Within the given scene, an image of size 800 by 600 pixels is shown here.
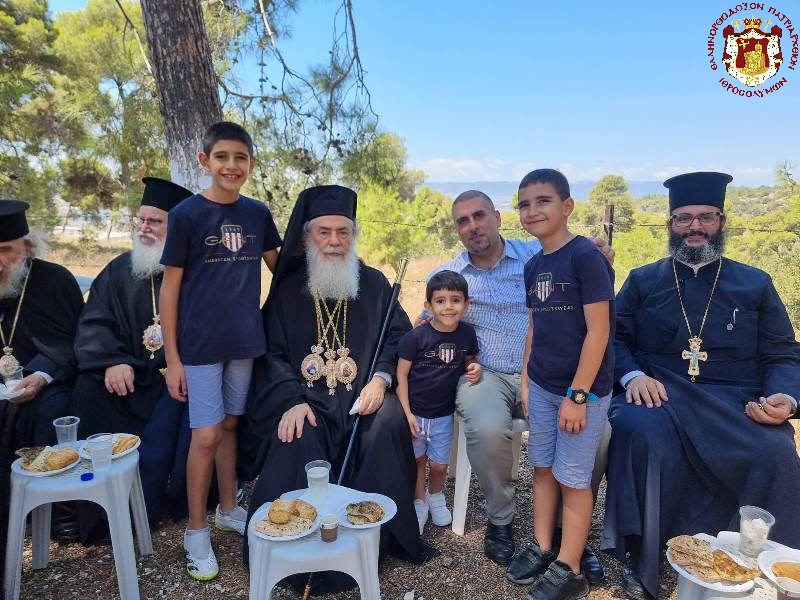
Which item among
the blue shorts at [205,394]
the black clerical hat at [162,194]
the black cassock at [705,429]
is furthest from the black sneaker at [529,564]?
the black clerical hat at [162,194]

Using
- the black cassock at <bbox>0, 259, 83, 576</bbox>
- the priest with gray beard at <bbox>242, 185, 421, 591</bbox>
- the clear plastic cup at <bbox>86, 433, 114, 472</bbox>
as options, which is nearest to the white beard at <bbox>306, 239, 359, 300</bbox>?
the priest with gray beard at <bbox>242, 185, 421, 591</bbox>

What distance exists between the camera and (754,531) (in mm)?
1876

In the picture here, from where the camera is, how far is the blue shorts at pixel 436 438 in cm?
303

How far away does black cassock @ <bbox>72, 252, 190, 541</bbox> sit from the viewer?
301 cm

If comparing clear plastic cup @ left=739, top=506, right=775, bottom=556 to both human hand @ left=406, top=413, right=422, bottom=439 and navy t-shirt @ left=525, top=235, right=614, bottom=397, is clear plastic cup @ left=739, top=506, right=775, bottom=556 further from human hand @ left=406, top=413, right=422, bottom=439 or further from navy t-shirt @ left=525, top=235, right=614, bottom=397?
human hand @ left=406, top=413, right=422, bottom=439

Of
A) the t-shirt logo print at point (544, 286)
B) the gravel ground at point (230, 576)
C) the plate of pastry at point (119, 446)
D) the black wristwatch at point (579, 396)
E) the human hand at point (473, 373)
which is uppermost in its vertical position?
the t-shirt logo print at point (544, 286)

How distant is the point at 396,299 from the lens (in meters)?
3.17

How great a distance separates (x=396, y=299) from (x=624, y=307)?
1372 millimetres

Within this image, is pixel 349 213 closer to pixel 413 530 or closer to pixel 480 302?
pixel 480 302

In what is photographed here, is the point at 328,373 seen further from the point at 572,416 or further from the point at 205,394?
the point at 572,416

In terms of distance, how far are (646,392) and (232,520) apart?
7.72ft

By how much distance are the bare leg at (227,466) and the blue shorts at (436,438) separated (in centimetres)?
102

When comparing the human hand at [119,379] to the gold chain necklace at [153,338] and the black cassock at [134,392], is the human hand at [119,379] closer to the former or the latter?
the black cassock at [134,392]

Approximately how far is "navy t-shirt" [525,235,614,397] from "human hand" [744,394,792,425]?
0.82m
